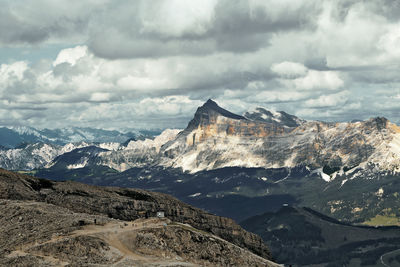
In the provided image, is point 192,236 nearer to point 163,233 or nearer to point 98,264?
point 163,233

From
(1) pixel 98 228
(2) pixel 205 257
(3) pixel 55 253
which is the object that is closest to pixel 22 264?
(3) pixel 55 253

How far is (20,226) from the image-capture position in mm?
190000

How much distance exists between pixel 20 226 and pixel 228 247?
77.6m

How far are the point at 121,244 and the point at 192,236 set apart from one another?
91.8ft

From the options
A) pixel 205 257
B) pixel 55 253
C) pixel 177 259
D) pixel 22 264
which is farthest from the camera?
pixel 205 257

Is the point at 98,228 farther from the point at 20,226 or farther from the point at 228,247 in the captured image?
the point at 228,247

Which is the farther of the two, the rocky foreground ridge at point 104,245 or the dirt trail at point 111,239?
the dirt trail at point 111,239

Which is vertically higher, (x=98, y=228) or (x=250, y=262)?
(x=98, y=228)

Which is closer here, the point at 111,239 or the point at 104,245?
the point at 104,245

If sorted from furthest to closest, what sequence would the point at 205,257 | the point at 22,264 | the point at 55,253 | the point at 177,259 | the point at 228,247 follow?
the point at 228,247, the point at 205,257, the point at 177,259, the point at 55,253, the point at 22,264

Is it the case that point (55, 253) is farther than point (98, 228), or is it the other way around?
point (98, 228)

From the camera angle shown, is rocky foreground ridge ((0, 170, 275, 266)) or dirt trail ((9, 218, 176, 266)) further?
dirt trail ((9, 218, 176, 266))

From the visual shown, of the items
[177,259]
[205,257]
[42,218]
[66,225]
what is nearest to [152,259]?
[177,259]

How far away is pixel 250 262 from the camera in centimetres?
19075
